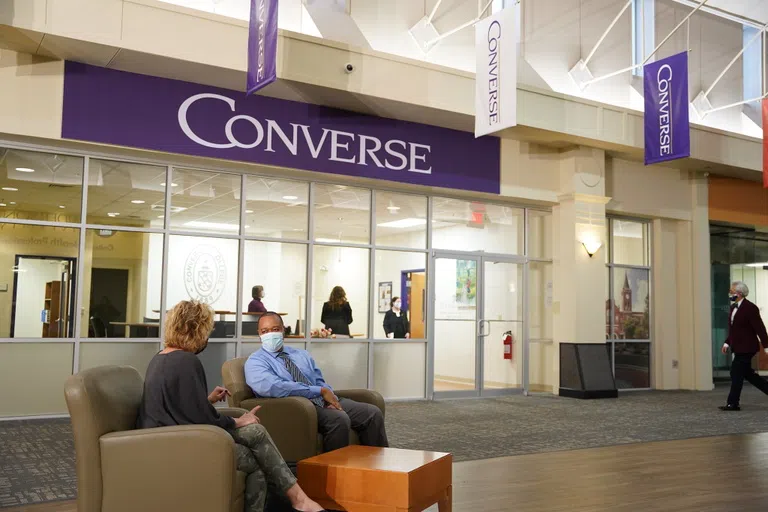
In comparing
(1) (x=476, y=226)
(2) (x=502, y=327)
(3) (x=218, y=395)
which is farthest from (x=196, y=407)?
(2) (x=502, y=327)

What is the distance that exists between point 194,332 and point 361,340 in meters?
6.63

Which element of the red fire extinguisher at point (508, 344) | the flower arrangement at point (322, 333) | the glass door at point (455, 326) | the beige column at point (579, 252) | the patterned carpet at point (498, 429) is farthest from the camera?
the beige column at point (579, 252)

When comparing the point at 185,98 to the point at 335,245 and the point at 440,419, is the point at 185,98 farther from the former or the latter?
the point at 440,419

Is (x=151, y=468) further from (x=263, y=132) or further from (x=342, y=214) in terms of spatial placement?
(x=342, y=214)

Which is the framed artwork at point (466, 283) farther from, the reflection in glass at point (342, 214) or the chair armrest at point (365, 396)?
the chair armrest at point (365, 396)

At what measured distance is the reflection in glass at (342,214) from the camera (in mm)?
10086

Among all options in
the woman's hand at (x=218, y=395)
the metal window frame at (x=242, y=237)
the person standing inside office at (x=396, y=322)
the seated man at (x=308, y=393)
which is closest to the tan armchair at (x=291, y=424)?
the seated man at (x=308, y=393)

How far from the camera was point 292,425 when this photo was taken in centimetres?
473

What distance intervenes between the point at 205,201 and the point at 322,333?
2.24 metres

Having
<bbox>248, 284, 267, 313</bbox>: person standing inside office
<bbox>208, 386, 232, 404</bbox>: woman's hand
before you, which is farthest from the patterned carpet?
<bbox>248, 284, 267, 313</bbox>: person standing inside office

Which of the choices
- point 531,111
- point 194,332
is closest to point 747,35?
point 531,111

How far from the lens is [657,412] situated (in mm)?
9766

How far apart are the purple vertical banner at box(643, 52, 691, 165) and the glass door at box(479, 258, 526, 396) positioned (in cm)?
261

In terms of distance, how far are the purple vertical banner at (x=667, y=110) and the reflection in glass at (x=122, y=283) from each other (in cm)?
681
